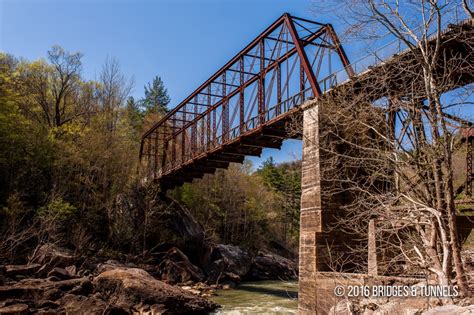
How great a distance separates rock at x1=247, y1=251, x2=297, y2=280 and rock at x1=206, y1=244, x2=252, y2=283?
1.39 metres

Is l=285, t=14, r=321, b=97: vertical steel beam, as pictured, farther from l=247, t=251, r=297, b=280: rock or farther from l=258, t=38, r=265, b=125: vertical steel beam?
l=247, t=251, r=297, b=280: rock

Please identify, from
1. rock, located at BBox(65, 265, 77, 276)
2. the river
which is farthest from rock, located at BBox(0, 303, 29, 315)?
the river

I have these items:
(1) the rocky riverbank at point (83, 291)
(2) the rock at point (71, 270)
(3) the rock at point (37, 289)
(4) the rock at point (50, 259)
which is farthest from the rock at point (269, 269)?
(3) the rock at point (37, 289)

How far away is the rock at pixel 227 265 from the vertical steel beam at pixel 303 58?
19.1 metres

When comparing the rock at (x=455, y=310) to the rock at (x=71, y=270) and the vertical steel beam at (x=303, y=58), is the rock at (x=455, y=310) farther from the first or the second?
the rock at (x=71, y=270)

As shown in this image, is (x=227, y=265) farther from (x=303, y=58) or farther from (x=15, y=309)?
A: (x=15, y=309)

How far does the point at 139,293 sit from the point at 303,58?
12.5 meters

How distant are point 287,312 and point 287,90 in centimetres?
1079

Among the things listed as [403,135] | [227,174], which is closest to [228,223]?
[227,174]

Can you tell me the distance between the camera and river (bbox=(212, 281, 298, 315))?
19641 mm

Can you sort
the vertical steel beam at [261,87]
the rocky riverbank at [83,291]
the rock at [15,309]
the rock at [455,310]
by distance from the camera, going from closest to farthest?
the rock at [455,310] → the rock at [15,309] → the rocky riverbank at [83,291] → the vertical steel beam at [261,87]

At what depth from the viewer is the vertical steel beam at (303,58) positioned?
16297 millimetres

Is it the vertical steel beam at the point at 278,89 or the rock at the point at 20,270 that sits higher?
the vertical steel beam at the point at 278,89

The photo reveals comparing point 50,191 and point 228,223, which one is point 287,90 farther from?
point 228,223
